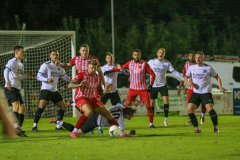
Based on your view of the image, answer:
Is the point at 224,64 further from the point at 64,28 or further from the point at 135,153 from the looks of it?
the point at 135,153

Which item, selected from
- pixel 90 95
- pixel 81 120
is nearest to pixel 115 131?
pixel 81 120

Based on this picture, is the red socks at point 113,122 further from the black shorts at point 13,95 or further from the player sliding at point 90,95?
the black shorts at point 13,95

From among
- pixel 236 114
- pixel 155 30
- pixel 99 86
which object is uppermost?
pixel 155 30

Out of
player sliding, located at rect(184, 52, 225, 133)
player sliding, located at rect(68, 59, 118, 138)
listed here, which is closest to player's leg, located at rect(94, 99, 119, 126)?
player sliding, located at rect(68, 59, 118, 138)

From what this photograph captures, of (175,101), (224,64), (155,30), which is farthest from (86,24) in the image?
(175,101)

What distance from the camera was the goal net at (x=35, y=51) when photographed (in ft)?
50.9

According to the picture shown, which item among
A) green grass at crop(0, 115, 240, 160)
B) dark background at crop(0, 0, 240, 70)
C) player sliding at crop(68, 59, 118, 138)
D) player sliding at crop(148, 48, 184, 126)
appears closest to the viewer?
green grass at crop(0, 115, 240, 160)

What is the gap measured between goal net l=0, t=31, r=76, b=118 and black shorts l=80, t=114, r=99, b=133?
6314 millimetres

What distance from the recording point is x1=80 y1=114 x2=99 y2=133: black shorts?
8945mm

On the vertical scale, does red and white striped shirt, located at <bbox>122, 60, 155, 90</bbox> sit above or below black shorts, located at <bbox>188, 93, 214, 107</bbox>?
above

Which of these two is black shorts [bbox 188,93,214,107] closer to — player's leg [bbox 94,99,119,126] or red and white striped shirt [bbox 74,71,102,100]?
player's leg [bbox 94,99,119,126]

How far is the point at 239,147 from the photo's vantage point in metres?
7.18

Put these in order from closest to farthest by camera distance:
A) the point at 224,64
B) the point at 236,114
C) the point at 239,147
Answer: the point at 239,147
the point at 236,114
the point at 224,64

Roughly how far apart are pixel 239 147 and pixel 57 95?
205 inches
